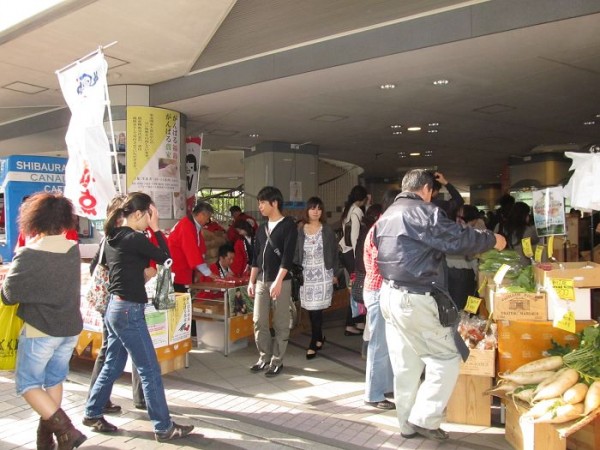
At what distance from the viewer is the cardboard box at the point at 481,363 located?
380cm

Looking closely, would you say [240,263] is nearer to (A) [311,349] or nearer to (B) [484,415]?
(A) [311,349]

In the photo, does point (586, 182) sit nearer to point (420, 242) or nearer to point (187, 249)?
point (420, 242)

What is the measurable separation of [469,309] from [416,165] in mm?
13455

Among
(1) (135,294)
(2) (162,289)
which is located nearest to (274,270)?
(2) (162,289)

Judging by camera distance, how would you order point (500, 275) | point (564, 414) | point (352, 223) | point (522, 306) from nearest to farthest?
point (564, 414) < point (522, 306) < point (500, 275) < point (352, 223)

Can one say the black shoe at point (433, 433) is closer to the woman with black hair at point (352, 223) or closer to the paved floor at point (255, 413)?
the paved floor at point (255, 413)

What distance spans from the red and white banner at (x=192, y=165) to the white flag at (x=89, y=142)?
390cm

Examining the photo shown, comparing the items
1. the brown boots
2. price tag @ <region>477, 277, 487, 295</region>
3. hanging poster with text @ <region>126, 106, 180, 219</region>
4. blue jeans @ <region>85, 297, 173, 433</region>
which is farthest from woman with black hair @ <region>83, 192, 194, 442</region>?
hanging poster with text @ <region>126, 106, 180, 219</region>

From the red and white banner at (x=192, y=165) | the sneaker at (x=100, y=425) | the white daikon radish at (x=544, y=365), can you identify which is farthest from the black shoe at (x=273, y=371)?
the red and white banner at (x=192, y=165)

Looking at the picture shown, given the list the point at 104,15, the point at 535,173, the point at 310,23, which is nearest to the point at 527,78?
the point at 310,23

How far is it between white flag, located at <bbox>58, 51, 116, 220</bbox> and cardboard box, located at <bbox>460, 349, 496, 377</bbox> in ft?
10.2

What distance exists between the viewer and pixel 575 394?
315 centimetres

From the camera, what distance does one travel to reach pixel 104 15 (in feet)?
16.7

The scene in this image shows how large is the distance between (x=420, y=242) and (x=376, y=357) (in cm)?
126
